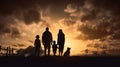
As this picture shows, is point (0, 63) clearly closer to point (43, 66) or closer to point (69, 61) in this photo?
point (43, 66)

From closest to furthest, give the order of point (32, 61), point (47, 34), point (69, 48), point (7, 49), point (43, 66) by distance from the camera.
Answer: point (43, 66) < point (32, 61) < point (47, 34) < point (69, 48) < point (7, 49)

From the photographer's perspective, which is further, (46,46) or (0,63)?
(46,46)

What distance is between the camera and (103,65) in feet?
72.8

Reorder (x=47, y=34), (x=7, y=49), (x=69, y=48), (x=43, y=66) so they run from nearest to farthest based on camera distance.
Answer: (x=43, y=66)
(x=47, y=34)
(x=69, y=48)
(x=7, y=49)

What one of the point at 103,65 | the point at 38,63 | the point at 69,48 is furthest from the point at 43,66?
the point at 69,48

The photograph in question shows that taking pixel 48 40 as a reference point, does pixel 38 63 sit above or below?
below

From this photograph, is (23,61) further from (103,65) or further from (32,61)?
(103,65)

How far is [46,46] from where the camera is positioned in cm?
2744

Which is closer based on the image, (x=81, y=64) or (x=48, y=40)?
(x=81, y=64)

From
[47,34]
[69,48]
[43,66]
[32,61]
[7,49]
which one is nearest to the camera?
[43,66]

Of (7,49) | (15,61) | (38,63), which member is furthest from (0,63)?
(7,49)

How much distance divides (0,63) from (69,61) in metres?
5.50

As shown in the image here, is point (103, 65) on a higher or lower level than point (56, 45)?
lower

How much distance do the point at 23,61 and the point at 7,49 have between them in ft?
48.5
